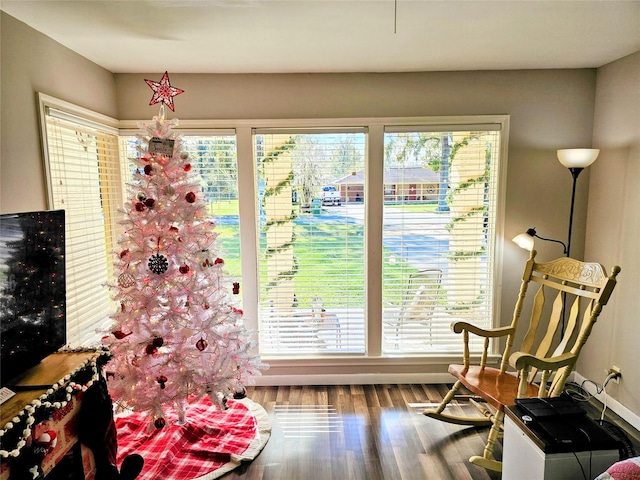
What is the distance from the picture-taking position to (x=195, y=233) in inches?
88.9

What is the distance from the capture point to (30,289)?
1.53 metres

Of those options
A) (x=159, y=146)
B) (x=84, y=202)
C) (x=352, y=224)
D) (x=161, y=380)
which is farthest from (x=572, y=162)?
(x=84, y=202)

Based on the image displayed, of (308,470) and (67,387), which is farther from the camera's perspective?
(308,470)

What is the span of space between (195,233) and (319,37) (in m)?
1.37

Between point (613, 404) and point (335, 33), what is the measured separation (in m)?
3.15

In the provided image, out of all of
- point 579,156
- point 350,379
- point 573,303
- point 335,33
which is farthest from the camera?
point 350,379

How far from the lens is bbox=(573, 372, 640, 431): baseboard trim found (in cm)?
250

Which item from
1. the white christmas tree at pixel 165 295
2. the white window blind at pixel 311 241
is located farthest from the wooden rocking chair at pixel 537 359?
the white christmas tree at pixel 165 295

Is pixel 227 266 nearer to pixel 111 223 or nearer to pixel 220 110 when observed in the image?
pixel 111 223

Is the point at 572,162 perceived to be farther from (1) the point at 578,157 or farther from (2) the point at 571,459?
(2) the point at 571,459

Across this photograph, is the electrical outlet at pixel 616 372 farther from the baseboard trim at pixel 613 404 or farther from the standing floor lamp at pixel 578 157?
the standing floor lamp at pixel 578 157

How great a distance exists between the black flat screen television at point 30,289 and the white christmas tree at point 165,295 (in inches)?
18.9

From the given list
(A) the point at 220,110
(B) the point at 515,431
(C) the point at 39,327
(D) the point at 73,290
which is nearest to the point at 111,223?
(D) the point at 73,290

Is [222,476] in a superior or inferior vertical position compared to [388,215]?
inferior
